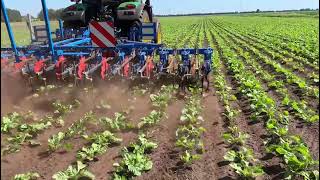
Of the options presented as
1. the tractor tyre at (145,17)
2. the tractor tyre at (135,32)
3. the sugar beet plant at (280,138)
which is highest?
→ the tractor tyre at (145,17)

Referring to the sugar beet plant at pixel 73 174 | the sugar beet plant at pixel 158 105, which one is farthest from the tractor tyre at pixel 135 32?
the sugar beet plant at pixel 73 174

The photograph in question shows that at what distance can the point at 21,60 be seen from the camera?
6457mm

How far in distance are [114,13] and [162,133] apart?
5675mm

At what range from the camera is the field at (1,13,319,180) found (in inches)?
152

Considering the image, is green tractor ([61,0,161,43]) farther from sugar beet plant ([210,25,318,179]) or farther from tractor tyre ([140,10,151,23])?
sugar beet plant ([210,25,318,179])

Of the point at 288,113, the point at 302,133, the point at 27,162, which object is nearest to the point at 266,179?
the point at 302,133

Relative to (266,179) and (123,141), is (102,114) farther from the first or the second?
(266,179)

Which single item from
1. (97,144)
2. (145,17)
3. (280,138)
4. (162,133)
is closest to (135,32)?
(145,17)

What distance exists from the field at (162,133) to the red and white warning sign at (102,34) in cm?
75

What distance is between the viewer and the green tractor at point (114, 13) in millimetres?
8648

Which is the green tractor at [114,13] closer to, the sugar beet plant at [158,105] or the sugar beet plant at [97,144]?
the sugar beet plant at [158,105]

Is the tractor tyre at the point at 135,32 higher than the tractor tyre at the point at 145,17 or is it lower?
lower

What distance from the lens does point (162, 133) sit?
4.91 m

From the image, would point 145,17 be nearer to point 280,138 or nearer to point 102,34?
point 102,34
